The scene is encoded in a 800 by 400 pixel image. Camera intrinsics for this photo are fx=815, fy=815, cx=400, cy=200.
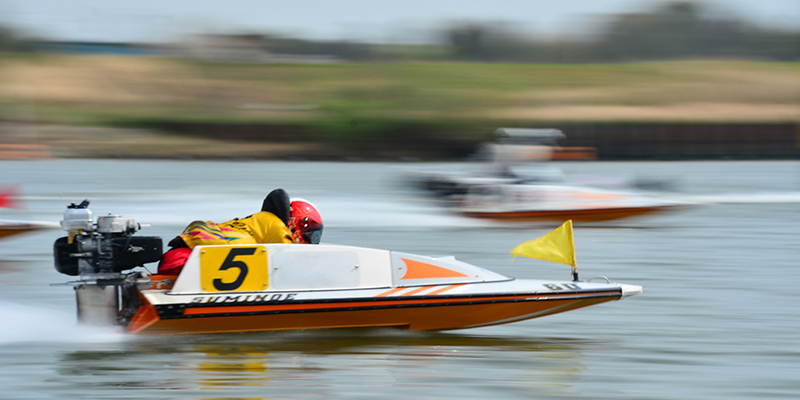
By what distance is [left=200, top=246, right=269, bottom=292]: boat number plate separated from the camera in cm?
573

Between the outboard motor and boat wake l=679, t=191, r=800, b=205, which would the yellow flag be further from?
boat wake l=679, t=191, r=800, b=205

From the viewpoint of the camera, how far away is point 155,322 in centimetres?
578

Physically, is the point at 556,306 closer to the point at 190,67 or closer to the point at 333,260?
the point at 333,260

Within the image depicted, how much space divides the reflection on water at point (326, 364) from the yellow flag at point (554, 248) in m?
0.67

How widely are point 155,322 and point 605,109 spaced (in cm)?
4948

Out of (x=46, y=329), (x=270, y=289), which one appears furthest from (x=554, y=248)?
(x=46, y=329)

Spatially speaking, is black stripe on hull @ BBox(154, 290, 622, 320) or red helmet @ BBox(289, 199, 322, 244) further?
red helmet @ BBox(289, 199, 322, 244)

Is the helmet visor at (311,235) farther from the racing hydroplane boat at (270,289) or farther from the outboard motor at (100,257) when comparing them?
the outboard motor at (100,257)

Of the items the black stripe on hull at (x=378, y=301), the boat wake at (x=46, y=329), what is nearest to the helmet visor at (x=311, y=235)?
the black stripe on hull at (x=378, y=301)

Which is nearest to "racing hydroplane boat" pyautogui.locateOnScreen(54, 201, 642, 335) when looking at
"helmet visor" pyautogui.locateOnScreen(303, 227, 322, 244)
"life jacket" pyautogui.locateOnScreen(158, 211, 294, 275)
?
"life jacket" pyautogui.locateOnScreen(158, 211, 294, 275)

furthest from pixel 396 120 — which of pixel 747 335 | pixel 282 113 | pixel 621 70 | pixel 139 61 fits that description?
pixel 747 335

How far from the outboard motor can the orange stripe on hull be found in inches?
11.4

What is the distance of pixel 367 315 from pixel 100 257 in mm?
1915

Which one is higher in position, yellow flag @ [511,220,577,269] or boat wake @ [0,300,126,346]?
yellow flag @ [511,220,577,269]
